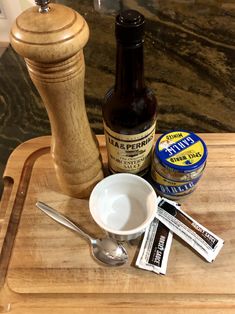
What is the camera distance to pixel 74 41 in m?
0.33

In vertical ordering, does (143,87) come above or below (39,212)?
above

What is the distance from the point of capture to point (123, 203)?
50 cm

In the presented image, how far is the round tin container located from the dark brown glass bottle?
0.02 meters

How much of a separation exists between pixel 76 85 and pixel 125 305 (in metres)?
0.28

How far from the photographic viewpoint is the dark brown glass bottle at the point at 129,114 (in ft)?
1.32

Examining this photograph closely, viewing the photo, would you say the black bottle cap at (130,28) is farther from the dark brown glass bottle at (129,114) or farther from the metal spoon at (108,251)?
the metal spoon at (108,251)

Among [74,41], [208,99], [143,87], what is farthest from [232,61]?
[74,41]

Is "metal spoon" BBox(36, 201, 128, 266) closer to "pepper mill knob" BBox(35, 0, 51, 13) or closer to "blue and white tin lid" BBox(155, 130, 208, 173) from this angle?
"blue and white tin lid" BBox(155, 130, 208, 173)

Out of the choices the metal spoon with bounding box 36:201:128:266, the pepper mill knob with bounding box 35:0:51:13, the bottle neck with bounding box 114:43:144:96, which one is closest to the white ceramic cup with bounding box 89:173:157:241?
the metal spoon with bounding box 36:201:128:266

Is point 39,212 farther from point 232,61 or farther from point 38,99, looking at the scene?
point 232,61

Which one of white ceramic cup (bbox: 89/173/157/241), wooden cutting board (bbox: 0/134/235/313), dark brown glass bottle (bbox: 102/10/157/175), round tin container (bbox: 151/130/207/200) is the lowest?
wooden cutting board (bbox: 0/134/235/313)

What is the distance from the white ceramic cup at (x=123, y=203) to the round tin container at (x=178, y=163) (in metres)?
0.03

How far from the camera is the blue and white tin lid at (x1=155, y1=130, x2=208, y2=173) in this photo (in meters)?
0.45

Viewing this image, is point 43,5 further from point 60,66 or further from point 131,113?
point 131,113
